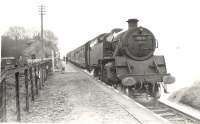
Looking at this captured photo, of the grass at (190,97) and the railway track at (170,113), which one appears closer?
the railway track at (170,113)

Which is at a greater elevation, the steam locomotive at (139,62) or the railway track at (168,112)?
the steam locomotive at (139,62)

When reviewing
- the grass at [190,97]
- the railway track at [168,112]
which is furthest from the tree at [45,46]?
the railway track at [168,112]

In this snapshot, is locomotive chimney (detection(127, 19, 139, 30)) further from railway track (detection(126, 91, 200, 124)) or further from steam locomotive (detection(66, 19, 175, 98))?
railway track (detection(126, 91, 200, 124))

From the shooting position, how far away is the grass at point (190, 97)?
1456cm

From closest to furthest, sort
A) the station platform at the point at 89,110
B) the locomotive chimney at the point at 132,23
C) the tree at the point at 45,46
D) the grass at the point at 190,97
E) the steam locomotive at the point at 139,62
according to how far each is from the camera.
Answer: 1. the station platform at the point at 89,110
2. the steam locomotive at the point at 139,62
3. the locomotive chimney at the point at 132,23
4. the grass at the point at 190,97
5. the tree at the point at 45,46

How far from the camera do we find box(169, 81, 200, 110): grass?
14.6 metres

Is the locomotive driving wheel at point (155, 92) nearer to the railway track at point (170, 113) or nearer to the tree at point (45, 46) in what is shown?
the railway track at point (170, 113)

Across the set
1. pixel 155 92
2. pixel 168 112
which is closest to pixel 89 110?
pixel 168 112

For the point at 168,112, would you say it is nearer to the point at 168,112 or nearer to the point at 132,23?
the point at 168,112

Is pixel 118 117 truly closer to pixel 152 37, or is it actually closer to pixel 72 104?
pixel 72 104

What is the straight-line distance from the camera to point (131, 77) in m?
12.4

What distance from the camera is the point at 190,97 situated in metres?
15.3

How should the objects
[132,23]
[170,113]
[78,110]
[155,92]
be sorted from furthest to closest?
[132,23], [155,92], [170,113], [78,110]

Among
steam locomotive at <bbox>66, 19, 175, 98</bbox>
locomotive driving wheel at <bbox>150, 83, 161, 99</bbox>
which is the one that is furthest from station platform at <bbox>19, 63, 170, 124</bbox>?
locomotive driving wheel at <bbox>150, 83, 161, 99</bbox>
